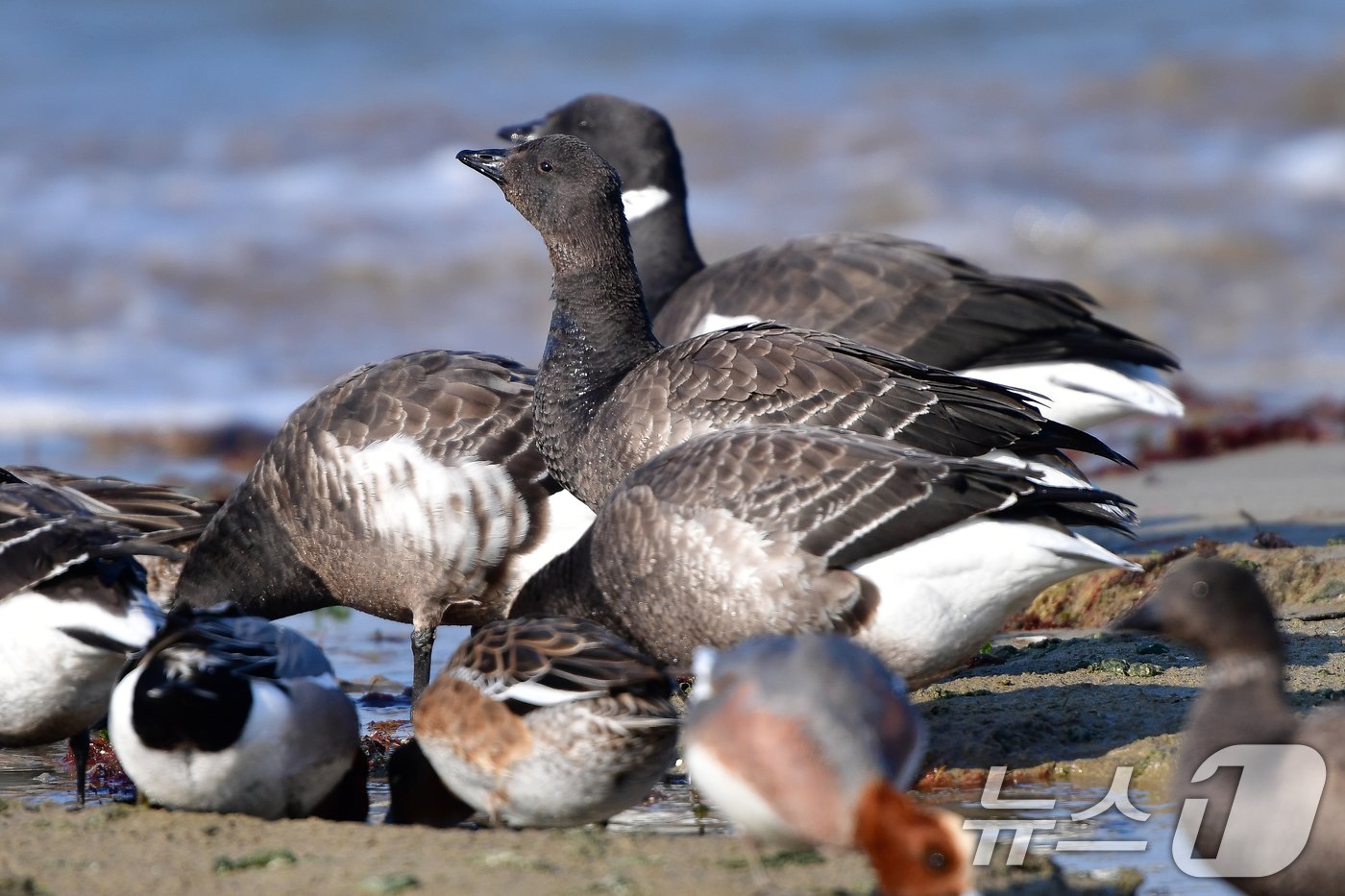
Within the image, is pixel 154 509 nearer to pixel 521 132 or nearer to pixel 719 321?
pixel 719 321

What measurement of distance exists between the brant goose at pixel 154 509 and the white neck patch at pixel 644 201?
139 inches

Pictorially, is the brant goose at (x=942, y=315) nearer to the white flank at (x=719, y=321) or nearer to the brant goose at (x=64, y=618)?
the white flank at (x=719, y=321)

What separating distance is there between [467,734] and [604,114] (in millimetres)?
6511

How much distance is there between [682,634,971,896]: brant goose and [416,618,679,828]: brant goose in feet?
1.40

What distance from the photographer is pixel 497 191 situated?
71.0ft

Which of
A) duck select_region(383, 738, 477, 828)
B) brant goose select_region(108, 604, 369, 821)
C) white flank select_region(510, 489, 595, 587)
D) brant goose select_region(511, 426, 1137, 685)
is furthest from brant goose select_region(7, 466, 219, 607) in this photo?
brant goose select_region(511, 426, 1137, 685)

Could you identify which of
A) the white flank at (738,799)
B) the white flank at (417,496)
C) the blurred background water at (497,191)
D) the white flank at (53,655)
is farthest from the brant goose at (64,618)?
the blurred background water at (497,191)

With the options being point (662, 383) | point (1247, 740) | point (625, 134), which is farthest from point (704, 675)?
point (625, 134)

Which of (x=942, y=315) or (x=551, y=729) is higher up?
(x=942, y=315)

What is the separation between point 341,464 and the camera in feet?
22.3

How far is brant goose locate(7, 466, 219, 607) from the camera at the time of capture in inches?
289

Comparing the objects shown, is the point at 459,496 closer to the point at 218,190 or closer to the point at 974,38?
the point at 218,190

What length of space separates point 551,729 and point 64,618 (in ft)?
5.84

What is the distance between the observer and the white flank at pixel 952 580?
5.19 metres
